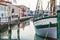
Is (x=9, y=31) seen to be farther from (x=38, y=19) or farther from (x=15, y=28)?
(x=38, y=19)

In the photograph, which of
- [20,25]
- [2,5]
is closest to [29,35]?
[20,25]

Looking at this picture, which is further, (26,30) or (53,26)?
(26,30)

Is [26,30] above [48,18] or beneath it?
beneath

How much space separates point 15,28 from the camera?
247 cm

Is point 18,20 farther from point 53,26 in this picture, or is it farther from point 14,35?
point 53,26

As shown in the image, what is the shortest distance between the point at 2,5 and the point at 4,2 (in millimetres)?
51

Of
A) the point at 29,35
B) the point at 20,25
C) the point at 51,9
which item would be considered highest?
the point at 51,9

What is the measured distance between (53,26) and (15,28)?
52 cm

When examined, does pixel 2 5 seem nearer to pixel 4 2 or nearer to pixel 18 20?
pixel 4 2

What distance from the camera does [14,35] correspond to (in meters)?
2.59

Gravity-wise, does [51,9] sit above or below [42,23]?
above

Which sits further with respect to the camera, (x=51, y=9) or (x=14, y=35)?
(x=14, y=35)

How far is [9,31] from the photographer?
245 centimetres

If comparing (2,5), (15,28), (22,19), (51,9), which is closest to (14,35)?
(15,28)
